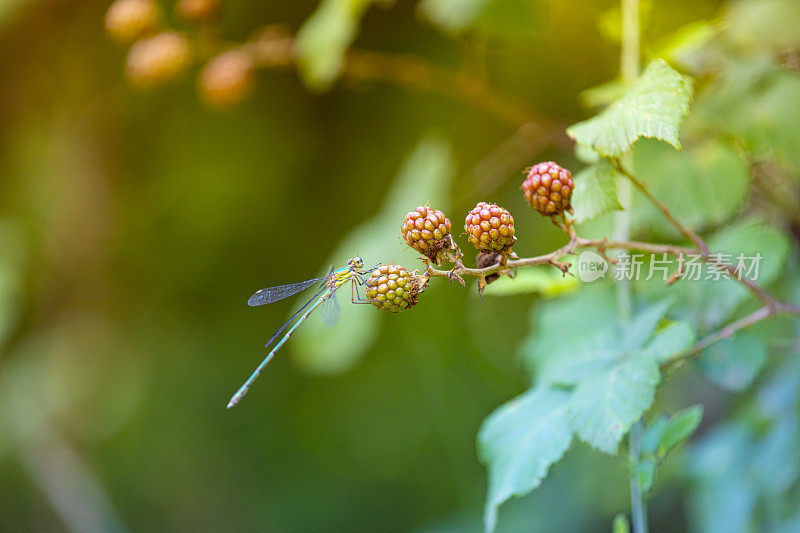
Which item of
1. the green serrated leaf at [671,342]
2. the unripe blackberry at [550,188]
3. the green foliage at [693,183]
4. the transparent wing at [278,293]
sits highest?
the transparent wing at [278,293]

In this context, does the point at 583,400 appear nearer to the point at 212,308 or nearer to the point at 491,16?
the point at 491,16

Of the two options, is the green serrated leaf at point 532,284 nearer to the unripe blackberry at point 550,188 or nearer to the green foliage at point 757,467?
the unripe blackberry at point 550,188

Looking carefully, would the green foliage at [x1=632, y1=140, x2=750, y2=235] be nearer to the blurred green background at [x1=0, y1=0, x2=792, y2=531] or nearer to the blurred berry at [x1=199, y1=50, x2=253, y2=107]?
the blurred berry at [x1=199, y1=50, x2=253, y2=107]

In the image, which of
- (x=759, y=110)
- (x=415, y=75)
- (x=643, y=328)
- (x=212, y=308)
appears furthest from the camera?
(x=212, y=308)

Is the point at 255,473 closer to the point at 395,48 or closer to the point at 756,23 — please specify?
the point at 395,48

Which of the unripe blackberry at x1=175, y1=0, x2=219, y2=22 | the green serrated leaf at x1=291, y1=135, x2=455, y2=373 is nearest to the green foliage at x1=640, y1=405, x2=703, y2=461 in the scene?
the green serrated leaf at x1=291, y1=135, x2=455, y2=373

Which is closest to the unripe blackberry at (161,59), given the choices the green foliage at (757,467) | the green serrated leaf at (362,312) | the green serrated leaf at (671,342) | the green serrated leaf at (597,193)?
the green serrated leaf at (362,312)

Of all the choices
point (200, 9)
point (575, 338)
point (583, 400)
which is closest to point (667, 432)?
point (583, 400)
